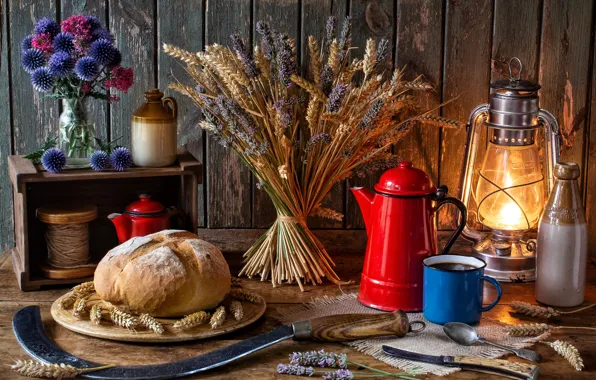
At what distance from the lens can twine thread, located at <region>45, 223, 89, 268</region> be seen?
156cm

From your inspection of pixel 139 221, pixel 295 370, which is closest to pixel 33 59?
pixel 139 221

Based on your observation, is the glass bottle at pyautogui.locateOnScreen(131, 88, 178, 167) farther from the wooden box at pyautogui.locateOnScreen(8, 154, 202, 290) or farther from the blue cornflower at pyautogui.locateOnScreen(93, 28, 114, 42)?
the blue cornflower at pyautogui.locateOnScreen(93, 28, 114, 42)

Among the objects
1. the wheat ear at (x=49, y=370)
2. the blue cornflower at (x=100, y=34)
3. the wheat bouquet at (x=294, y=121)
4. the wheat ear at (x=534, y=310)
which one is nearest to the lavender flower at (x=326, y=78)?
the wheat bouquet at (x=294, y=121)

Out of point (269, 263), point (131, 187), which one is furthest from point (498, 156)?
point (131, 187)

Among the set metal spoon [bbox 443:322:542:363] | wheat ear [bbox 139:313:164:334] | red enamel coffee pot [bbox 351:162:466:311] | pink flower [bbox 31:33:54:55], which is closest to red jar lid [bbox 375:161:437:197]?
red enamel coffee pot [bbox 351:162:466:311]

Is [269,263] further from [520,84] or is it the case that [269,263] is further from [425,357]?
[520,84]

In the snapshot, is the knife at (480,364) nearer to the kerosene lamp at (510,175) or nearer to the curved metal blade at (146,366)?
the curved metal blade at (146,366)

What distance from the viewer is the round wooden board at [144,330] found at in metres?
1.28

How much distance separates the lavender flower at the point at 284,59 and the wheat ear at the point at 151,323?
0.49 metres

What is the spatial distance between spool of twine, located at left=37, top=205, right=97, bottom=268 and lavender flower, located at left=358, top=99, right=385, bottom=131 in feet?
1.82

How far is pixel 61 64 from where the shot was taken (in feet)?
4.87

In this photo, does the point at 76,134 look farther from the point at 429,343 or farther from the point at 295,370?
the point at 429,343

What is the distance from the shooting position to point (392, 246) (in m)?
1.45

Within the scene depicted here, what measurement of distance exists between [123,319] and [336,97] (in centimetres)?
53
